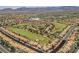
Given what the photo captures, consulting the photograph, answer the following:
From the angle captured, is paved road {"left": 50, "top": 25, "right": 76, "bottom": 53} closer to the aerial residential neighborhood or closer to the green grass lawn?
the aerial residential neighborhood

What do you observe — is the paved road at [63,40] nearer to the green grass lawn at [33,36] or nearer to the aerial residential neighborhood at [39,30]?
the aerial residential neighborhood at [39,30]

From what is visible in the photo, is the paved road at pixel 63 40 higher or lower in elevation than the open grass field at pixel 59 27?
lower

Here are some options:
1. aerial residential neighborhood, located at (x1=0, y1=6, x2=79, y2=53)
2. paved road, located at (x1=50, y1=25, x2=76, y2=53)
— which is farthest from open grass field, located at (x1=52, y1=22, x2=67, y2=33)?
paved road, located at (x1=50, y1=25, x2=76, y2=53)

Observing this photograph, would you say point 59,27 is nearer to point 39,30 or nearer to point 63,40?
point 63,40

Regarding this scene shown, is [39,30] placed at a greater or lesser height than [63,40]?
greater

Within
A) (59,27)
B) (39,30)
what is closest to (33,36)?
(39,30)

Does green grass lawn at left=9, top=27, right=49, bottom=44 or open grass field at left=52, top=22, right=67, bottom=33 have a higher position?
open grass field at left=52, top=22, right=67, bottom=33

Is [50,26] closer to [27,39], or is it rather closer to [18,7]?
[27,39]

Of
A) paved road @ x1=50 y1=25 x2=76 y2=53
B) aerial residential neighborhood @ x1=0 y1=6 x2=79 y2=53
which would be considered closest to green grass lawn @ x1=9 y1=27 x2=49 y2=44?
aerial residential neighborhood @ x1=0 y1=6 x2=79 y2=53

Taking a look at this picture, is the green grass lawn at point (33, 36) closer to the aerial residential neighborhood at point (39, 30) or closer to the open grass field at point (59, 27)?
the aerial residential neighborhood at point (39, 30)

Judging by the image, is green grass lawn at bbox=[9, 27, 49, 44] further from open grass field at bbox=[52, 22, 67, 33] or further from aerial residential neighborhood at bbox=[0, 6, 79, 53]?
open grass field at bbox=[52, 22, 67, 33]

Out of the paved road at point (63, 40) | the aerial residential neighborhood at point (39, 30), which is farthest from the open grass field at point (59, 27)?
the paved road at point (63, 40)
